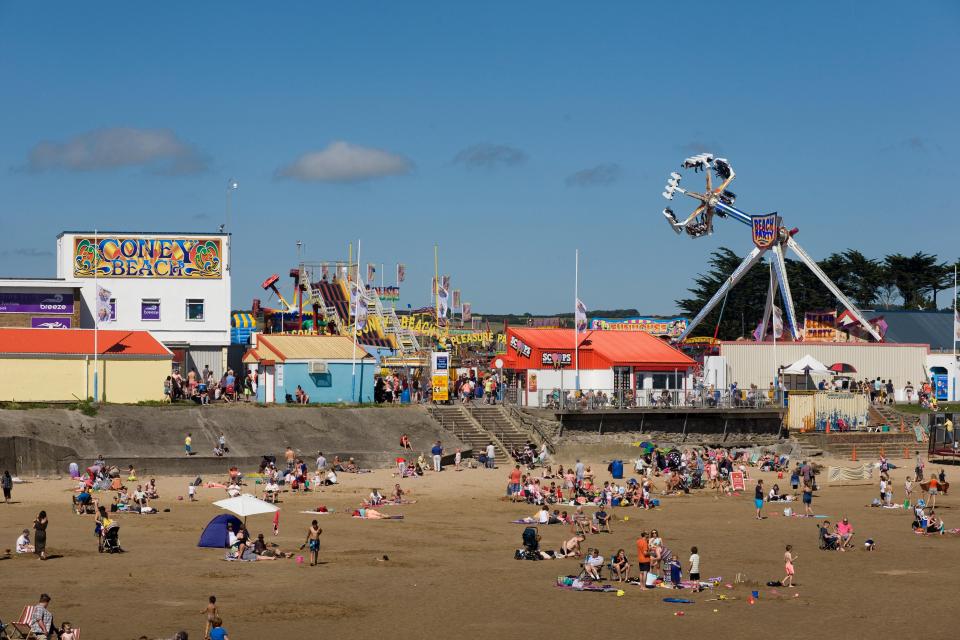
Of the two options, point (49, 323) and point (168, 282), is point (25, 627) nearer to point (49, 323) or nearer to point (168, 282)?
point (49, 323)

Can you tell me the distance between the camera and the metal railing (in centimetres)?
5319

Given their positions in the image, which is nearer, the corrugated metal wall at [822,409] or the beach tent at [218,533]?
the beach tent at [218,533]

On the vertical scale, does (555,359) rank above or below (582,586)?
above

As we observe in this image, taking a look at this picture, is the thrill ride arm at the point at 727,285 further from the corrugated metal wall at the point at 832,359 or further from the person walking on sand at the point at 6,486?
the person walking on sand at the point at 6,486

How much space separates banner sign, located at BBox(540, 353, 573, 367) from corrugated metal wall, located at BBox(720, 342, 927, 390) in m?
11.2

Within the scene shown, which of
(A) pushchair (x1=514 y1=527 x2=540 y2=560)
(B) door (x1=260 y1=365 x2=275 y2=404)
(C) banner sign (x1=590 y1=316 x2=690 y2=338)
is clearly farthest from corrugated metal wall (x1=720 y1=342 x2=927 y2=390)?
(A) pushchair (x1=514 y1=527 x2=540 y2=560)

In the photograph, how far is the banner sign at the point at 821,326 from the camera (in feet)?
230

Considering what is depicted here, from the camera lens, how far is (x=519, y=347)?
57156 millimetres

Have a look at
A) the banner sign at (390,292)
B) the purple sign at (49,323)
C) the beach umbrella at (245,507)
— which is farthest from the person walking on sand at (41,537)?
the banner sign at (390,292)

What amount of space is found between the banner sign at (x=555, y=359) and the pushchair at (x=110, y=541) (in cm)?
2945

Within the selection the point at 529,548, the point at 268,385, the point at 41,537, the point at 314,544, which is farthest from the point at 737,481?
the point at 41,537

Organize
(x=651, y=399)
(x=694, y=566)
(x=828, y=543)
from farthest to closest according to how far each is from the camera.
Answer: (x=651, y=399)
(x=828, y=543)
(x=694, y=566)

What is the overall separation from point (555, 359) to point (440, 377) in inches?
233

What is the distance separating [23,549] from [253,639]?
920 centimetres
